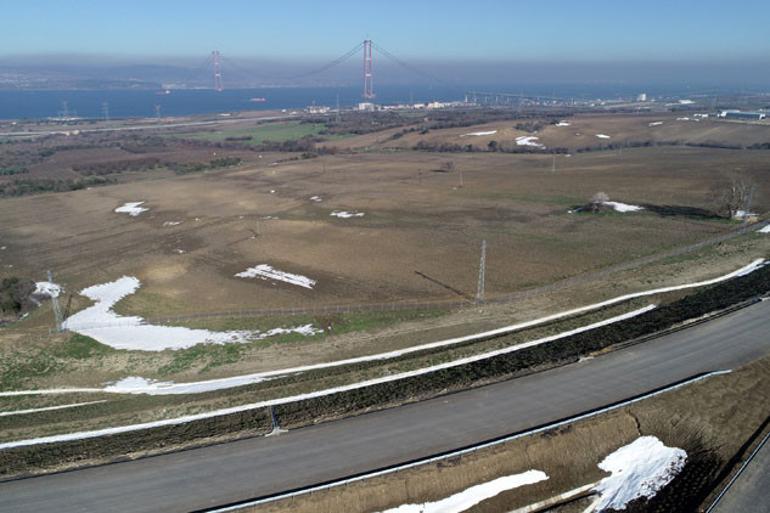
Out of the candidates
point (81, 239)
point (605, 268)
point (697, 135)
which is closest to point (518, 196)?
point (605, 268)

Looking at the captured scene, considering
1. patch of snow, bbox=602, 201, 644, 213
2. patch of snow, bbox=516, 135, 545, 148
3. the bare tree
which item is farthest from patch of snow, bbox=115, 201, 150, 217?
patch of snow, bbox=516, 135, 545, 148

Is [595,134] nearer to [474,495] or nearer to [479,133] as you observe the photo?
[479,133]

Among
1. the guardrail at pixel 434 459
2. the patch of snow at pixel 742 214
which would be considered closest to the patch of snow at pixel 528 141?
the patch of snow at pixel 742 214

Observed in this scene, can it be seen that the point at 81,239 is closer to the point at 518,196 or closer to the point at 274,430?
the point at 274,430

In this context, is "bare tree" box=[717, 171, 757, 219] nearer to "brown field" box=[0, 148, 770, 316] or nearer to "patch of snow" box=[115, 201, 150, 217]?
"brown field" box=[0, 148, 770, 316]

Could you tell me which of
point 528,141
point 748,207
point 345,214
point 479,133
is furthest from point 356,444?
point 479,133

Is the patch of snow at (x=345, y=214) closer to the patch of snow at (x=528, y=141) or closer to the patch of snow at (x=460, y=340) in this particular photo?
the patch of snow at (x=460, y=340)
